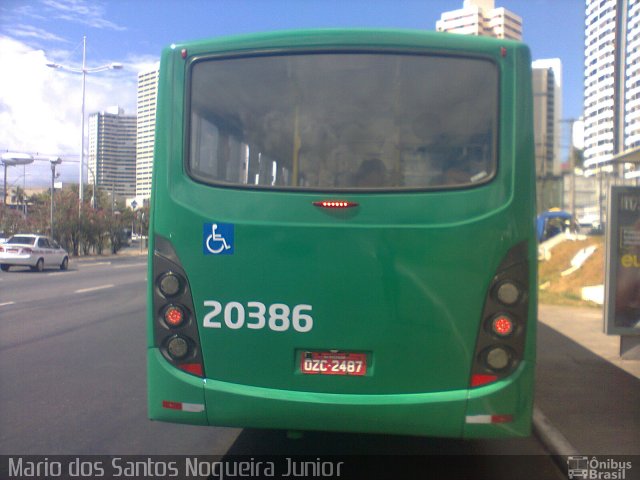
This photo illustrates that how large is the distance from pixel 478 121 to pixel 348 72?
900 millimetres

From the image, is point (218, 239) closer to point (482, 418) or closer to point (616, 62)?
point (482, 418)

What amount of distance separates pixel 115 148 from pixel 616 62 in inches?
291

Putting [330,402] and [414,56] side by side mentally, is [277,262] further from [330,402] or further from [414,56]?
[414,56]

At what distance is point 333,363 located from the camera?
4.27m

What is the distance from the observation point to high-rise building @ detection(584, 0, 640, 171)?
9.66 metres

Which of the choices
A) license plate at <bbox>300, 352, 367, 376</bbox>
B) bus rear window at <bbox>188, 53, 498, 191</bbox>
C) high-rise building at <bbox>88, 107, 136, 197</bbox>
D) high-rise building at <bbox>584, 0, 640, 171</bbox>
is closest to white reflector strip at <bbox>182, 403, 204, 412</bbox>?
license plate at <bbox>300, 352, 367, 376</bbox>

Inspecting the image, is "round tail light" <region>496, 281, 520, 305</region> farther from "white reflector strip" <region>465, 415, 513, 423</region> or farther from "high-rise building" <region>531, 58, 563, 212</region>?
"high-rise building" <region>531, 58, 563, 212</region>

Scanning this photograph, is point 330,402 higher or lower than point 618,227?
lower

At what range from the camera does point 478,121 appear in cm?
432

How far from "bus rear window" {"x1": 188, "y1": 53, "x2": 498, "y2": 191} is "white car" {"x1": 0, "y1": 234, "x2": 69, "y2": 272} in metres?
26.2

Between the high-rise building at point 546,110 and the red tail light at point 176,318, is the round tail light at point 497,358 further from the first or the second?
the red tail light at point 176,318

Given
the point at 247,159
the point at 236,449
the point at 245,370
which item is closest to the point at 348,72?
the point at 247,159

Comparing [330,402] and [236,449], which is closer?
[330,402]

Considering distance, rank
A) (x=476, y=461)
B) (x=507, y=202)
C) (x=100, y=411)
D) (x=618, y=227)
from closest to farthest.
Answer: (x=507, y=202) → (x=476, y=461) → (x=100, y=411) → (x=618, y=227)
